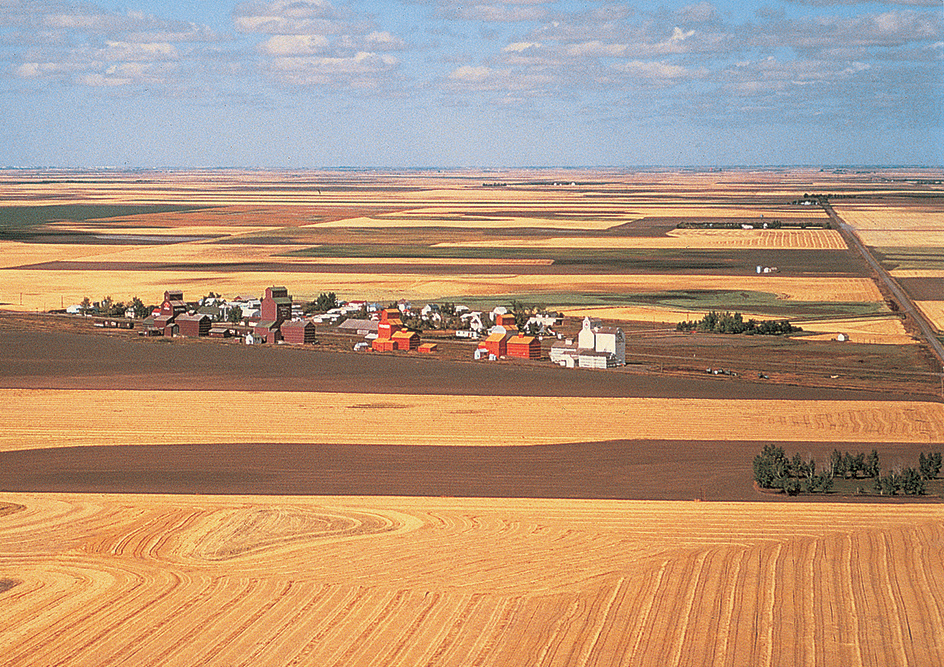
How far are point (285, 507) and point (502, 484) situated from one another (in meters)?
5.86

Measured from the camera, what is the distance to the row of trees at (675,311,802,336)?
64.8 meters

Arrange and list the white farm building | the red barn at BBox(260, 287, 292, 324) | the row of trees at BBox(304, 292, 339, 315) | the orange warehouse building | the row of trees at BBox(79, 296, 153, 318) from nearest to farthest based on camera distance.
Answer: the white farm building, the orange warehouse building, the red barn at BBox(260, 287, 292, 324), the row of trees at BBox(79, 296, 153, 318), the row of trees at BBox(304, 292, 339, 315)

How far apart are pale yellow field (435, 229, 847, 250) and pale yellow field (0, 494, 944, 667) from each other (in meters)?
88.6

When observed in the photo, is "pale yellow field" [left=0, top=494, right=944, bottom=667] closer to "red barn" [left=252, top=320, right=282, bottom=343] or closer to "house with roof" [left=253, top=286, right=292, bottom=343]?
"red barn" [left=252, top=320, right=282, bottom=343]

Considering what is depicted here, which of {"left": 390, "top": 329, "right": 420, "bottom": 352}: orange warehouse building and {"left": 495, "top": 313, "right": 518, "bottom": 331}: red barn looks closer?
{"left": 390, "top": 329, "right": 420, "bottom": 352}: orange warehouse building

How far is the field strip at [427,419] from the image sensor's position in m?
40.6

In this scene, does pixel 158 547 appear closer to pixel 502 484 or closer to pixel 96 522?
pixel 96 522

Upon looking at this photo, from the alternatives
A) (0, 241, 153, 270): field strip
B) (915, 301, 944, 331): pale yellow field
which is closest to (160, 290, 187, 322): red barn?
(915, 301, 944, 331): pale yellow field

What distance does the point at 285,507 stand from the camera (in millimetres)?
32750

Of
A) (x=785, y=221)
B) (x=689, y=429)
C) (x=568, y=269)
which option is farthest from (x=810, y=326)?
(x=785, y=221)

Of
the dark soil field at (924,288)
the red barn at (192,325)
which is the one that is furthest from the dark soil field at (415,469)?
the dark soil field at (924,288)

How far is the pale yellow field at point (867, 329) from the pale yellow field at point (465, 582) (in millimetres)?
30123

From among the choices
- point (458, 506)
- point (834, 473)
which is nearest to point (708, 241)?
point (834, 473)

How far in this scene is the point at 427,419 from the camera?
43.7 meters
